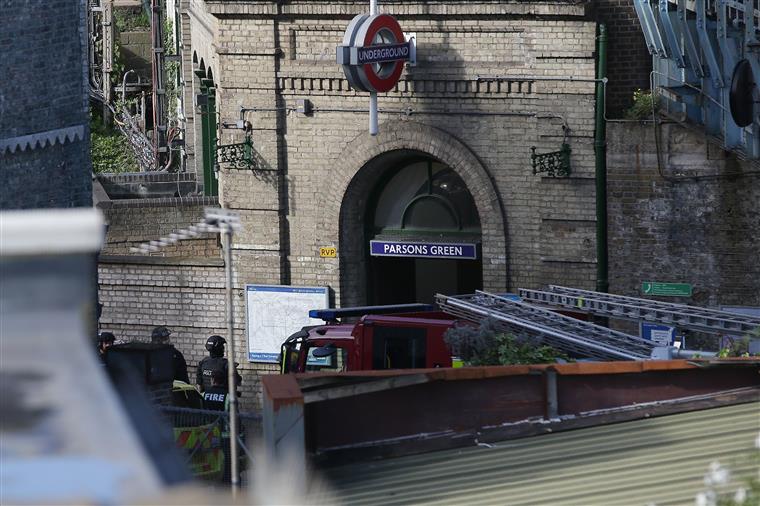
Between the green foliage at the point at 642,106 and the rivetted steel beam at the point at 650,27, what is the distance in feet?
2.02

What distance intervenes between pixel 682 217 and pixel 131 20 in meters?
28.0

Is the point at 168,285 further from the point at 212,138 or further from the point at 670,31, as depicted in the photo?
the point at 670,31

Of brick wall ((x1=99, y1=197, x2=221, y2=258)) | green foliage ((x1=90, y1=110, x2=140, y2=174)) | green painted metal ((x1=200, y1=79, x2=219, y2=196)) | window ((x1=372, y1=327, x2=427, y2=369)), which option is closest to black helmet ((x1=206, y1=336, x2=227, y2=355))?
window ((x1=372, y1=327, x2=427, y2=369))

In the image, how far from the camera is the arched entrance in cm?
2105

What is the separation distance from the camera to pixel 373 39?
19438 millimetres

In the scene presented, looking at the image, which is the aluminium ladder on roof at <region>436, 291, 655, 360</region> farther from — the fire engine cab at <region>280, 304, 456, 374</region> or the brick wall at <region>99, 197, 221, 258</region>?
the brick wall at <region>99, 197, 221, 258</region>

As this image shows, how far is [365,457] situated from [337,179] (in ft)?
37.1

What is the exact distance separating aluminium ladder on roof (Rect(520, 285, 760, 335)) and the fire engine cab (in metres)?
1.18

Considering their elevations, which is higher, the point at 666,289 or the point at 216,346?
the point at 666,289

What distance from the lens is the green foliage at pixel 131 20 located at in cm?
4362

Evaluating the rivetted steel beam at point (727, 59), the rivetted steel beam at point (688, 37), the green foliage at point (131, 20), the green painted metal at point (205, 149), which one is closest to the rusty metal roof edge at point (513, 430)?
the rivetted steel beam at point (727, 59)

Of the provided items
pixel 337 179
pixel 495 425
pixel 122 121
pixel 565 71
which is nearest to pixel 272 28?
pixel 337 179

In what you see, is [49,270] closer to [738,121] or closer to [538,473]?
[538,473]

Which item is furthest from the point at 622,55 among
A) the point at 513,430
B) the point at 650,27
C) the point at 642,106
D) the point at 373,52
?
the point at 513,430
